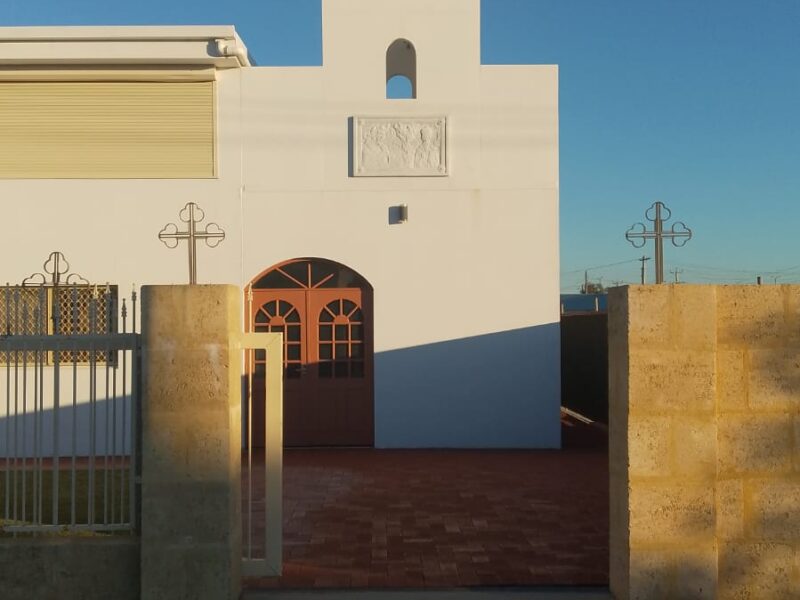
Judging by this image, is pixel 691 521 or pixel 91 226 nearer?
pixel 691 521

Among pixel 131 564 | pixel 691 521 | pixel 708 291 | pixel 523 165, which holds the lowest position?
pixel 131 564

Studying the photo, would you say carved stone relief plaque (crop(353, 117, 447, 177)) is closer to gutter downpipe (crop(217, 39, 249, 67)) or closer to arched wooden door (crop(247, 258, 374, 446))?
arched wooden door (crop(247, 258, 374, 446))

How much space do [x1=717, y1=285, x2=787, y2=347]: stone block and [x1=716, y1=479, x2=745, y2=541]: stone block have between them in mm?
842

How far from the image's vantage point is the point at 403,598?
4.79 meters

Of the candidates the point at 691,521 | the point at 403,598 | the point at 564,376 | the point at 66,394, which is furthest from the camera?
the point at 564,376

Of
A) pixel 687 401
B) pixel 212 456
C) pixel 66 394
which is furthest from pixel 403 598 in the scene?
pixel 66 394

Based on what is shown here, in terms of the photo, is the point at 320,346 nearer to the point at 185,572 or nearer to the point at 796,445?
the point at 185,572

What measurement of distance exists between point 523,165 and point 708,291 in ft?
20.2

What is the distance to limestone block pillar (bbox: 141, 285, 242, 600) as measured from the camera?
4324 mm

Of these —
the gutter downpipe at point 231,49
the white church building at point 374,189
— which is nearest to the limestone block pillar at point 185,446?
the white church building at point 374,189

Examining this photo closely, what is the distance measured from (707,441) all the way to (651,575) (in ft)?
2.75

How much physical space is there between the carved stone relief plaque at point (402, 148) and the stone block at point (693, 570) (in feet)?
22.2

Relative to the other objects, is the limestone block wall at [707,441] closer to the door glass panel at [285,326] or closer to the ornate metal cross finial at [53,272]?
the door glass panel at [285,326]

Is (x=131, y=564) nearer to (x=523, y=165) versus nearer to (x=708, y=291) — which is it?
(x=708, y=291)
